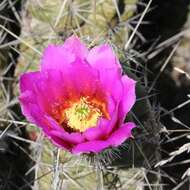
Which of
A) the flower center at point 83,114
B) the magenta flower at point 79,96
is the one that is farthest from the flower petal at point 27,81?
the flower center at point 83,114

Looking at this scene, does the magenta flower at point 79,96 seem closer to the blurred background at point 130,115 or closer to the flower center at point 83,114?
the flower center at point 83,114

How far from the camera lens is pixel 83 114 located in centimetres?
142

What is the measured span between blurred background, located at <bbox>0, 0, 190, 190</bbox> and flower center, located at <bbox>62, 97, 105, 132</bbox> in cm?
8

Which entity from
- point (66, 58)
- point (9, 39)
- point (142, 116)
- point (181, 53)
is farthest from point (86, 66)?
point (181, 53)

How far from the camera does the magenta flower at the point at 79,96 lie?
4.02ft

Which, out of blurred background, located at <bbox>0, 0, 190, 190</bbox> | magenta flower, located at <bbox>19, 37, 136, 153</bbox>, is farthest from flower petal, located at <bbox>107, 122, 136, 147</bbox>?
blurred background, located at <bbox>0, 0, 190, 190</bbox>

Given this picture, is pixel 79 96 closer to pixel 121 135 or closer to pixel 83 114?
pixel 83 114

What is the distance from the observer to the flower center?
4.64 ft

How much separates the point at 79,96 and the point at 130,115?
0.14 meters

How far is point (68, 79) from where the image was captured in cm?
135

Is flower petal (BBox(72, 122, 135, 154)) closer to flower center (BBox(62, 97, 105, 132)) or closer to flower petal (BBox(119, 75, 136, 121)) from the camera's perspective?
flower petal (BBox(119, 75, 136, 121))

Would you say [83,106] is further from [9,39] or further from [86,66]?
[9,39]

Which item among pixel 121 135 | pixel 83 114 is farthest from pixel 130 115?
pixel 121 135

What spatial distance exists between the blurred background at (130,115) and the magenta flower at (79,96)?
0.12 m
